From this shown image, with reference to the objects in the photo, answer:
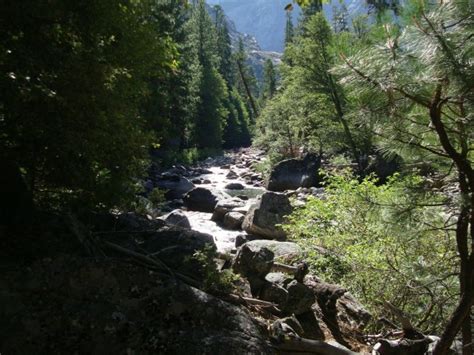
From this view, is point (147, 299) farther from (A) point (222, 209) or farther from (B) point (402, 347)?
(A) point (222, 209)

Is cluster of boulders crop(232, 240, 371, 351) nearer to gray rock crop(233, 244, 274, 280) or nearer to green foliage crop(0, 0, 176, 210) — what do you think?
gray rock crop(233, 244, 274, 280)

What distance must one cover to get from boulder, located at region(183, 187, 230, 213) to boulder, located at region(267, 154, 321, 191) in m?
5.18

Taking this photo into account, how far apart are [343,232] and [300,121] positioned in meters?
17.3

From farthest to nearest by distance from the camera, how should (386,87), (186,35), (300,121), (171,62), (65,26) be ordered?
1. (186,35)
2. (300,121)
3. (171,62)
4. (65,26)
5. (386,87)

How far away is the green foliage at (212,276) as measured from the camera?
3.80 metres

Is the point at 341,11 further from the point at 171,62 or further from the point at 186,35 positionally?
the point at 171,62

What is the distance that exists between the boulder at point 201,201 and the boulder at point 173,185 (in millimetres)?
1408

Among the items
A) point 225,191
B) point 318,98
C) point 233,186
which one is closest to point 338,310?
point 225,191

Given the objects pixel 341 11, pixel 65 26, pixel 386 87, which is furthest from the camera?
pixel 341 11

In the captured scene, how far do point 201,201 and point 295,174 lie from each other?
679 centimetres

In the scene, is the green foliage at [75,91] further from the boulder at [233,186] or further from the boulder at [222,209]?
the boulder at [233,186]

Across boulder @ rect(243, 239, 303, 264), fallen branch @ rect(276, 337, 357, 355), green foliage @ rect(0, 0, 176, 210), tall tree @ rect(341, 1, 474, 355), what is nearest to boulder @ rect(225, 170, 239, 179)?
boulder @ rect(243, 239, 303, 264)

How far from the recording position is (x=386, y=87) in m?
2.80

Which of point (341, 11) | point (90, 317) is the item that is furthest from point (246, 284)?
point (341, 11)
